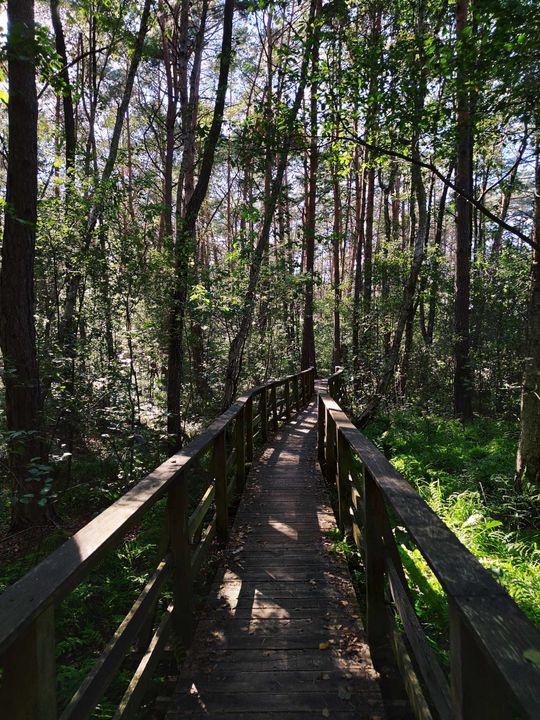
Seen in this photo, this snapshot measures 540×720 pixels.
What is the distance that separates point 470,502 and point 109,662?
5096 millimetres

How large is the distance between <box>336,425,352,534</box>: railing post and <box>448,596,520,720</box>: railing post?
101 inches

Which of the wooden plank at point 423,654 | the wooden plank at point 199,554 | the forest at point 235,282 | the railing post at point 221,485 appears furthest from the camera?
the forest at point 235,282

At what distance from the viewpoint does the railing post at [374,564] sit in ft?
8.13

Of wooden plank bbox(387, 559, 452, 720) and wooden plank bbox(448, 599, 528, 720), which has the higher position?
wooden plank bbox(448, 599, 528, 720)

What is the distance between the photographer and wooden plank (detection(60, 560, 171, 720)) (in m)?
1.42

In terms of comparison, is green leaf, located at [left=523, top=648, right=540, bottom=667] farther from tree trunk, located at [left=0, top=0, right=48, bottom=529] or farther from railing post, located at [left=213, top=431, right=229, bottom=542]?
tree trunk, located at [left=0, top=0, right=48, bottom=529]

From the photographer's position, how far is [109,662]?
1.63 metres

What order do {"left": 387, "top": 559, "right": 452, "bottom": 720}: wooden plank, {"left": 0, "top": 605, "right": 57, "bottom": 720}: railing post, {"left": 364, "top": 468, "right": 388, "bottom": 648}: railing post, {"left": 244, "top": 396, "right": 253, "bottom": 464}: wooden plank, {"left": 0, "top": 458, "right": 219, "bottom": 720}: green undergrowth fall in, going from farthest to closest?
{"left": 244, "top": 396, "right": 253, "bottom": 464}: wooden plank → {"left": 0, "top": 458, "right": 219, "bottom": 720}: green undergrowth → {"left": 364, "top": 468, "right": 388, "bottom": 648}: railing post → {"left": 387, "top": 559, "right": 452, "bottom": 720}: wooden plank → {"left": 0, "top": 605, "right": 57, "bottom": 720}: railing post

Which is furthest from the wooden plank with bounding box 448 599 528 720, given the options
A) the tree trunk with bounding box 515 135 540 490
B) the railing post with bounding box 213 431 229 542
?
the tree trunk with bounding box 515 135 540 490

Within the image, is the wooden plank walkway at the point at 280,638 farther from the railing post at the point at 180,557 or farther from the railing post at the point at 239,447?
the railing post at the point at 239,447

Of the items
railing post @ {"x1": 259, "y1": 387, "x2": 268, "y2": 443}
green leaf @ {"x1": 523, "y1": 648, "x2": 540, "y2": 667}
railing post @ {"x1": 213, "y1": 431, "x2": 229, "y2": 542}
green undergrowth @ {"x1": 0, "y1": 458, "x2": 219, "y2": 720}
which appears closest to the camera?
green leaf @ {"x1": 523, "y1": 648, "x2": 540, "y2": 667}

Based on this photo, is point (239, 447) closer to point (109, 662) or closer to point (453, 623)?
point (109, 662)

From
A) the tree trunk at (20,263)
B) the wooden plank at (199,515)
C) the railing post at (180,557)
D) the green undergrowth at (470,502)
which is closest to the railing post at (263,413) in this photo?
the green undergrowth at (470,502)

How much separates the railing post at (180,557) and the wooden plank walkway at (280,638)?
17cm
